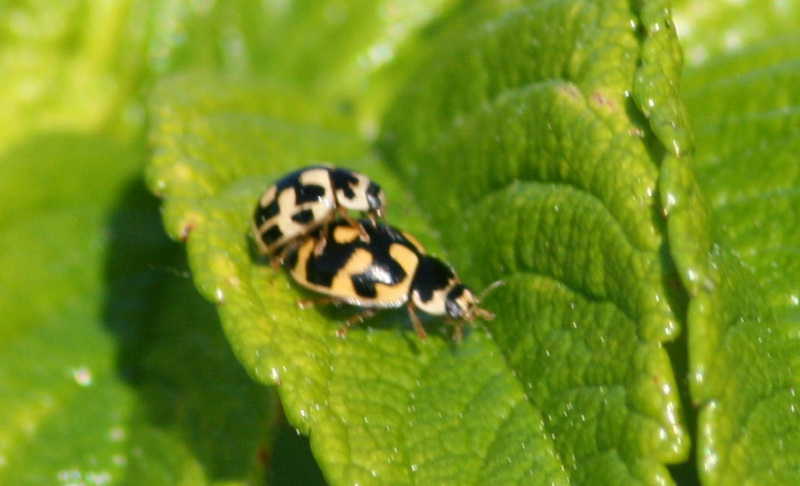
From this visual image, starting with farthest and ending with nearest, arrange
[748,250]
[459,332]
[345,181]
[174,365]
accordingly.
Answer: [174,365] → [345,181] → [459,332] → [748,250]

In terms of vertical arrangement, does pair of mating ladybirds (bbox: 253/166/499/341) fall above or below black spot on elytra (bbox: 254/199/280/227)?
below

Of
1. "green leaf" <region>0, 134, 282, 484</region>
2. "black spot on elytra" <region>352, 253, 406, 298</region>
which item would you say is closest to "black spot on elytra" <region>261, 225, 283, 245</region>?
"black spot on elytra" <region>352, 253, 406, 298</region>

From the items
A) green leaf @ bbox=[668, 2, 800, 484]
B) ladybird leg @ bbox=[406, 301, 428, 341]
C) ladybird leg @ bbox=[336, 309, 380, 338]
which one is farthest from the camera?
ladybird leg @ bbox=[406, 301, 428, 341]

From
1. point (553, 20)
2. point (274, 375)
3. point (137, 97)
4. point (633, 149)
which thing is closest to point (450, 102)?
point (553, 20)

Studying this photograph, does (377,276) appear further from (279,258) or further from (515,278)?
(515,278)

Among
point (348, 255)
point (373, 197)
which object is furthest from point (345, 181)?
point (348, 255)

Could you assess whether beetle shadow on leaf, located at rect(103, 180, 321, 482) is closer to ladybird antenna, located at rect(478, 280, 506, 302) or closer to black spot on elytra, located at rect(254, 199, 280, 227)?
black spot on elytra, located at rect(254, 199, 280, 227)

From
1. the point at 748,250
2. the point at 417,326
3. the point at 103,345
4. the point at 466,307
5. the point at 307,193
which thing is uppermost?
the point at 748,250
